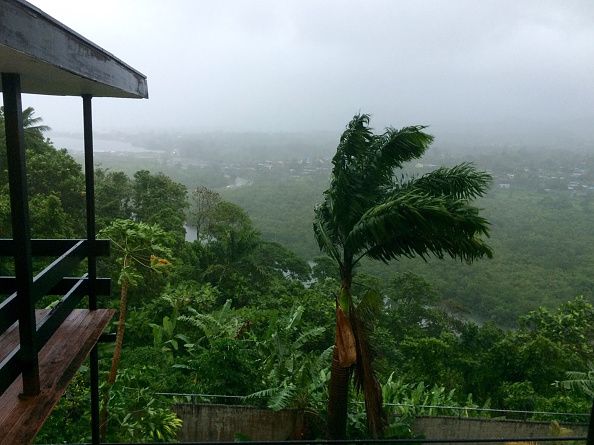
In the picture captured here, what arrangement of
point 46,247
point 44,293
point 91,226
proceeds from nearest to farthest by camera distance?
1. point 44,293
2. point 46,247
3. point 91,226

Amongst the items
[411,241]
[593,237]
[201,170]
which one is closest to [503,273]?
[593,237]

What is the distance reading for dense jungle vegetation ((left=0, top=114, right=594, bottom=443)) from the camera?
6.17 m

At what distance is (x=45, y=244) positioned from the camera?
254 cm

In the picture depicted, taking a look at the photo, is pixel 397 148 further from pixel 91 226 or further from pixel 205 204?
pixel 205 204

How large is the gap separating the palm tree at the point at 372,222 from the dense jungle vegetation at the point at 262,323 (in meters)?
0.61

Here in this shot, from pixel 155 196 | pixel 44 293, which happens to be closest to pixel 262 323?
pixel 44 293

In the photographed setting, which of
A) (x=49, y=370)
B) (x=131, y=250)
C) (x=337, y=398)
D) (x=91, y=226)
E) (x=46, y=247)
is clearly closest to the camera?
(x=49, y=370)

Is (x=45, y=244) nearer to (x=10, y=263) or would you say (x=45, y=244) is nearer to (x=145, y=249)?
(x=145, y=249)

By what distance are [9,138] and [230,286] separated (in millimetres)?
14393

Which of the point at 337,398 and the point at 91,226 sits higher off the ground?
the point at 91,226

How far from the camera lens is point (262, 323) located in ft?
36.6

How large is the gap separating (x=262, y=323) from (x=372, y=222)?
6843 mm

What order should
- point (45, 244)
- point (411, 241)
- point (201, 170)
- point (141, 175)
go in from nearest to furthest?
point (45, 244) < point (411, 241) < point (141, 175) < point (201, 170)

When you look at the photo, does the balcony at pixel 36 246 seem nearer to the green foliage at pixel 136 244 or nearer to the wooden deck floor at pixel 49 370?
the wooden deck floor at pixel 49 370
